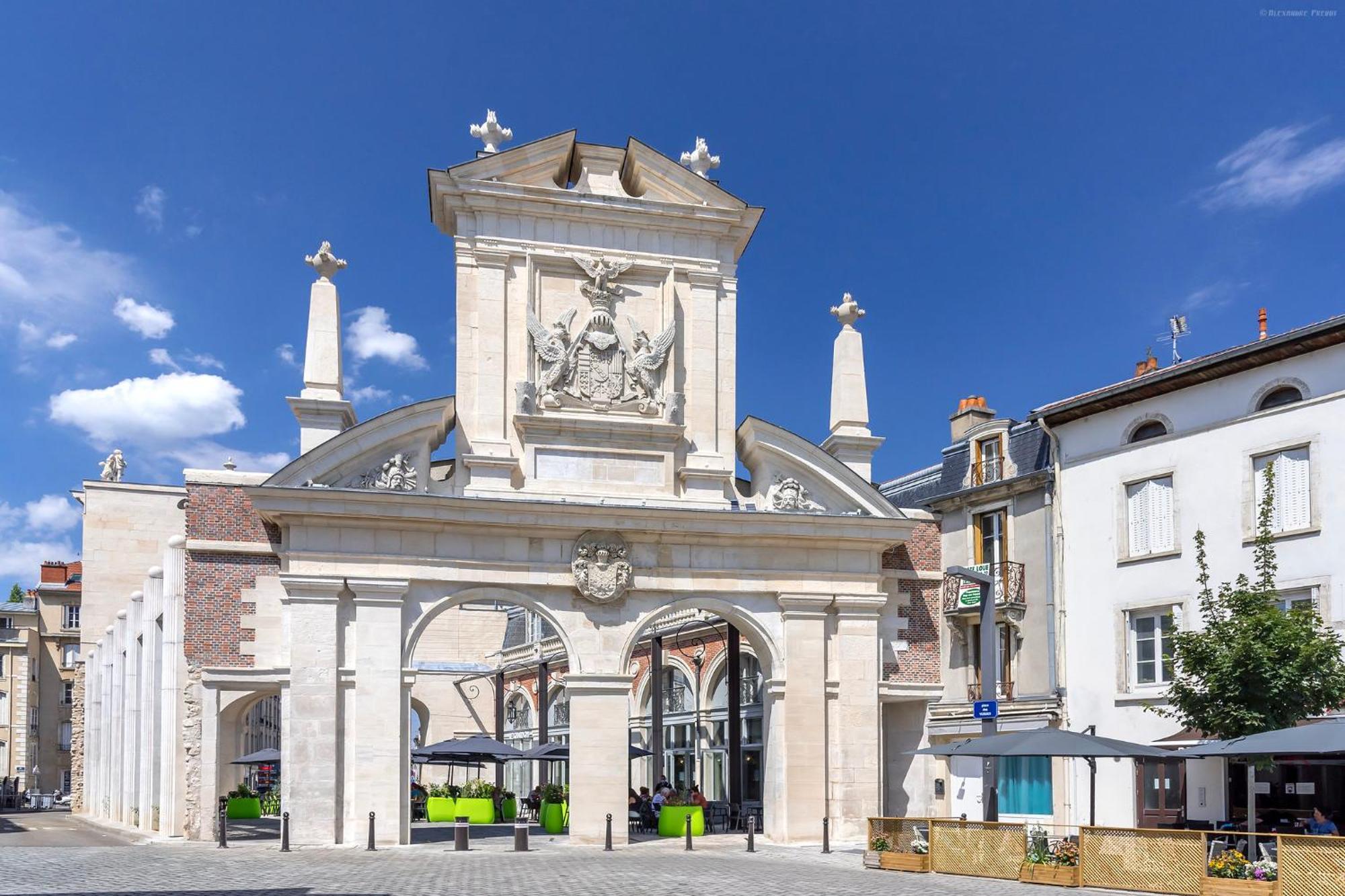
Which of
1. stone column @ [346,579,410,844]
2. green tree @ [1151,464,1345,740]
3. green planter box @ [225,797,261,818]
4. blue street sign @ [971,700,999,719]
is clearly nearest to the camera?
green tree @ [1151,464,1345,740]

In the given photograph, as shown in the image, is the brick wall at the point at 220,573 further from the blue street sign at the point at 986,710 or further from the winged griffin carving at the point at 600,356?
the blue street sign at the point at 986,710

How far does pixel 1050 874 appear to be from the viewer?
17.9 m

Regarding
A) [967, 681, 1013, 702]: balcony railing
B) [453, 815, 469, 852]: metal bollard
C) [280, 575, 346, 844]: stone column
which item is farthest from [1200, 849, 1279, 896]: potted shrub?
[280, 575, 346, 844]: stone column

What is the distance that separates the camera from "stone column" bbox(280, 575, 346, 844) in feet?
74.0

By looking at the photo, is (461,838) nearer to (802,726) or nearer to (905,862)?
(802,726)

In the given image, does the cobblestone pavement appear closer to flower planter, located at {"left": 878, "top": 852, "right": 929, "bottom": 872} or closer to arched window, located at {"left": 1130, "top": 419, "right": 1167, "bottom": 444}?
flower planter, located at {"left": 878, "top": 852, "right": 929, "bottom": 872}

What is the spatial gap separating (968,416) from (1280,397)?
989cm

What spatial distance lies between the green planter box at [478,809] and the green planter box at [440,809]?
625mm

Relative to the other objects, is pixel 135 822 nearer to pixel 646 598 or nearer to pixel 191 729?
pixel 191 729

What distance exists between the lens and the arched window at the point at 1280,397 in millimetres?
23938

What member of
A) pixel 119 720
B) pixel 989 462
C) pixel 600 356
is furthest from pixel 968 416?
pixel 119 720

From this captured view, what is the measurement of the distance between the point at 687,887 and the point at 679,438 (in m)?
10.6

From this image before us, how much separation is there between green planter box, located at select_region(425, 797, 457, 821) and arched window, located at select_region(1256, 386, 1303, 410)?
20760mm

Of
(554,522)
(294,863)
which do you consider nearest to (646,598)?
(554,522)
